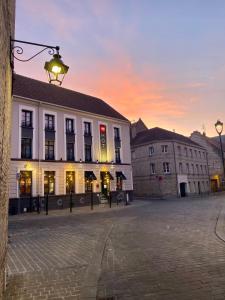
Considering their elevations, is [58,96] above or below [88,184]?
above

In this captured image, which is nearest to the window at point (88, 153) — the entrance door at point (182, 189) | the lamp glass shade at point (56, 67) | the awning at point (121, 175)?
the awning at point (121, 175)

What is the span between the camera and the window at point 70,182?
86.7ft

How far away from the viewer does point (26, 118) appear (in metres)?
24.3

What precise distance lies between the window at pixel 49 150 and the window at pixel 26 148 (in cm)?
176

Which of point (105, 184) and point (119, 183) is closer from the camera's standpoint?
point (105, 184)

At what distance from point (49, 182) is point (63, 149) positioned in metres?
3.88

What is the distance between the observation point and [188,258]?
6359 mm

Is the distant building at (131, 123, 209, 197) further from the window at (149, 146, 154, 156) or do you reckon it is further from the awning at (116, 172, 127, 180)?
the awning at (116, 172, 127, 180)

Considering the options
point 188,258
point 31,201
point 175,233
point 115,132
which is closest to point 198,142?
point 115,132

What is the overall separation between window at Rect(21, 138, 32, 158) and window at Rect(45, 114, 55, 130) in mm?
2544

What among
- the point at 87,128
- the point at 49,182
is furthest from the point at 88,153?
the point at 49,182

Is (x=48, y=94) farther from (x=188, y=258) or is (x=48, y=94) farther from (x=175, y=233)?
(x=188, y=258)

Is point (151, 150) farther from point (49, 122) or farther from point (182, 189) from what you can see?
point (49, 122)

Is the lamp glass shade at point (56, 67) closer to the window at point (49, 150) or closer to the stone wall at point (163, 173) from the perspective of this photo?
the window at point (49, 150)
